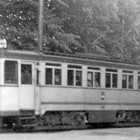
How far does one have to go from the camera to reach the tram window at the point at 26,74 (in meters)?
18.7

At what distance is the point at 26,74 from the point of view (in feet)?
61.8

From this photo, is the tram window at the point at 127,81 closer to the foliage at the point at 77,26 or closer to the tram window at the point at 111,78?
the tram window at the point at 111,78

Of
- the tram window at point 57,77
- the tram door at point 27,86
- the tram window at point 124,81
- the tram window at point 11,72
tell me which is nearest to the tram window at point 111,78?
the tram window at point 124,81

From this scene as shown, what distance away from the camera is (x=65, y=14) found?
1129 inches

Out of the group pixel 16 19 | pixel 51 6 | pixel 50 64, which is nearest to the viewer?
pixel 50 64

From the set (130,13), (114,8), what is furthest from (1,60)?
(130,13)

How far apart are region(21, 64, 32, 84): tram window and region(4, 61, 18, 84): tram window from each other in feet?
1.04

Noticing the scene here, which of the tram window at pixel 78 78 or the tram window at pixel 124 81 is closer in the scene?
the tram window at pixel 78 78

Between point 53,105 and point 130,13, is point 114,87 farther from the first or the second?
point 130,13

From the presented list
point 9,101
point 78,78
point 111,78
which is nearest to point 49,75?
point 78,78

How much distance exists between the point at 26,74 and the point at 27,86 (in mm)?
475

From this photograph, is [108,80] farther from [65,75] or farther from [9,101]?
[9,101]

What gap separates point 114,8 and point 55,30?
19.5 ft

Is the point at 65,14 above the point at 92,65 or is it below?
above
